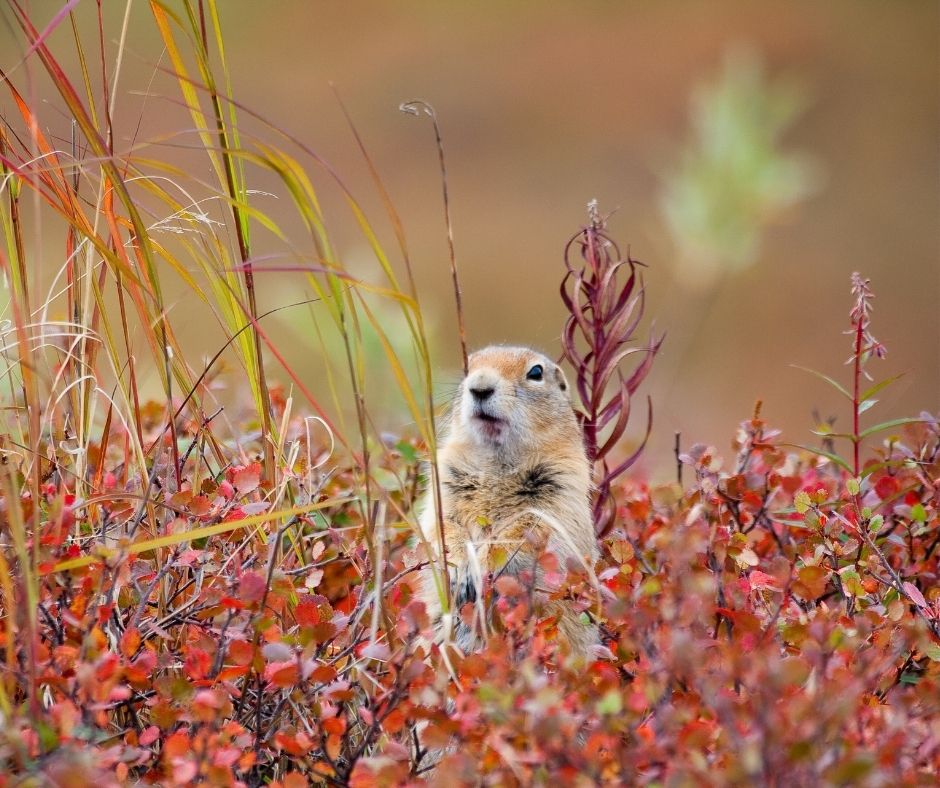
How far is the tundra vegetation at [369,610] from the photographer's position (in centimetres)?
132

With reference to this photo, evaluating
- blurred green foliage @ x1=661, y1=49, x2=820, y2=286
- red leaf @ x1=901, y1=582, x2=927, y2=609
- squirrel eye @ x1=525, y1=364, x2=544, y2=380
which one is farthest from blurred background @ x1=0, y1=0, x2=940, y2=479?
red leaf @ x1=901, y1=582, x2=927, y2=609

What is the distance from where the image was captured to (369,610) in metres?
1.95

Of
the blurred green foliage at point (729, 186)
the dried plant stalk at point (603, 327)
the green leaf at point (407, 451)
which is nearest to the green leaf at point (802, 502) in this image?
the dried plant stalk at point (603, 327)

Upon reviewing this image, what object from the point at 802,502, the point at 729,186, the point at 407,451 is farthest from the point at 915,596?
the point at 729,186

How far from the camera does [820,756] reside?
1293 millimetres

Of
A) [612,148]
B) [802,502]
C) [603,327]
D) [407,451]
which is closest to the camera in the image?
[802,502]

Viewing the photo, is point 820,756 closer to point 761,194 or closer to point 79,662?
point 79,662

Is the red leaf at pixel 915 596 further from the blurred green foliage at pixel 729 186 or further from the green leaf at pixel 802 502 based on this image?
the blurred green foliage at pixel 729 186

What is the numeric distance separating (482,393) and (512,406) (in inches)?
3.6

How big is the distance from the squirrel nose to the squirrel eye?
229mm

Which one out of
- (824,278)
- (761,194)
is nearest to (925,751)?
(761,194)

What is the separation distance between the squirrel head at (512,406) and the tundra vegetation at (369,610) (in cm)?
21

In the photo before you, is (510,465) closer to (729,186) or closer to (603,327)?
(603,327)

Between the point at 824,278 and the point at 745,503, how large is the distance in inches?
302
